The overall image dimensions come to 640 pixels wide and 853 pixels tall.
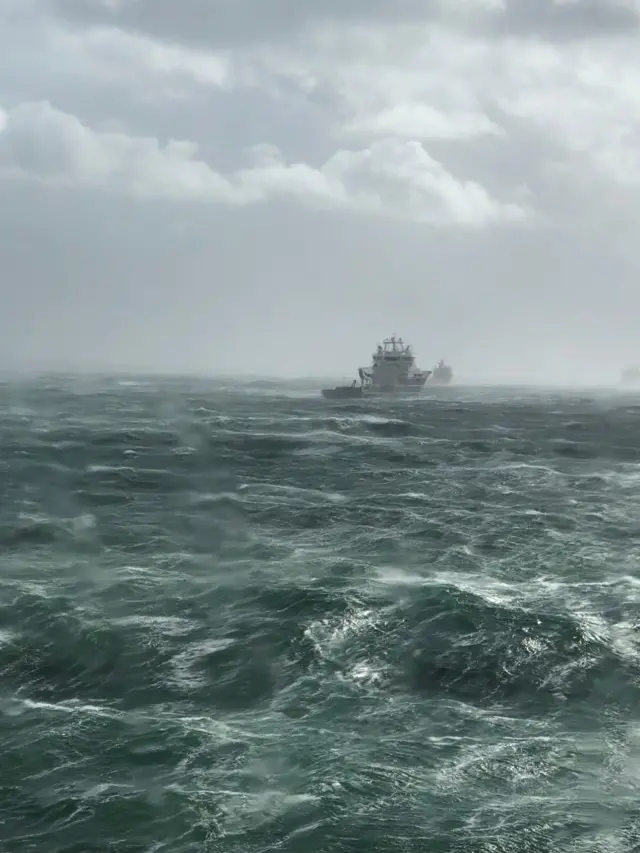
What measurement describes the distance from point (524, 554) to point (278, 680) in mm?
30368

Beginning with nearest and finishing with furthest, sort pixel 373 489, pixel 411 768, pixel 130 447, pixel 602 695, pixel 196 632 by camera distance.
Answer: pixel 411 768
pixel 602 695
pixel 196 632
pixel 373 489
pixel 130 447

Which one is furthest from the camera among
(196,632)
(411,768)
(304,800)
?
(196,632)

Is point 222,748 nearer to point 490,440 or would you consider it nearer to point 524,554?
point 524,554

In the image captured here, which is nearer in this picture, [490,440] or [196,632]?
[196,632]

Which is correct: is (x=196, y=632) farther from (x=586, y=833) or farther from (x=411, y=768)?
(x=586, y=833)

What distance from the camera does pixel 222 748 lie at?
31438mm

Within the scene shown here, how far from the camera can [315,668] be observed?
3956 centimetres

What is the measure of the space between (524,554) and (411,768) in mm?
34590

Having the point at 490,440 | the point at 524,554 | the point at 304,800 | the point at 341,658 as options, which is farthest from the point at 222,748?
the point at 490,440

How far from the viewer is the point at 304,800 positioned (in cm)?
2794

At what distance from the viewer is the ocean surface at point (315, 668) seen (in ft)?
88.5

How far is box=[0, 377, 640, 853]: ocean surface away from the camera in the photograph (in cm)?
2698

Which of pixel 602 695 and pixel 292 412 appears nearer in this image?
pixel 602 695

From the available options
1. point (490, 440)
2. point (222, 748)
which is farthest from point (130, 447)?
point (222, 748)
